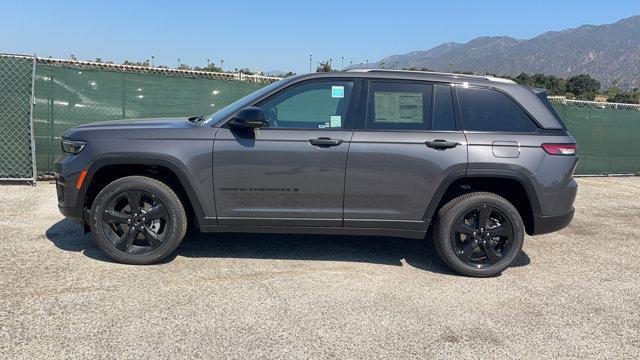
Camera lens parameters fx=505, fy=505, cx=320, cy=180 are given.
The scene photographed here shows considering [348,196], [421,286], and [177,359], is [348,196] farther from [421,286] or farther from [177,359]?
[177,359]

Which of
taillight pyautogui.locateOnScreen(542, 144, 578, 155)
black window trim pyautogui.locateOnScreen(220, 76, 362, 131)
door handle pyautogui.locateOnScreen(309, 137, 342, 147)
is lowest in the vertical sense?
taillight pyautogui.locateOnScreen(542, 144, 578, 155)

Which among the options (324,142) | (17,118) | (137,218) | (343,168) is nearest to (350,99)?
(324,142)

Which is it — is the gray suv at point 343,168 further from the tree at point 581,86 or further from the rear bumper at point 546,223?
the tree at point 581,86

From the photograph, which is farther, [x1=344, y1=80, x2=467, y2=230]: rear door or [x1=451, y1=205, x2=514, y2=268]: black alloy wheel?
[x1=451, y1=205, x2=514, y2=268]: black alloy wheel

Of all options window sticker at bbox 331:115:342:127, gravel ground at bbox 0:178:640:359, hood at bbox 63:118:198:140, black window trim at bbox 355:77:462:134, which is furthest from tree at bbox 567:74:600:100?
hood at bbox 63:118:198:140

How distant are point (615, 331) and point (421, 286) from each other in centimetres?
143

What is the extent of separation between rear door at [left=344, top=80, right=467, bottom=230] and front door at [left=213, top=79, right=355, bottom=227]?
15 centimetres

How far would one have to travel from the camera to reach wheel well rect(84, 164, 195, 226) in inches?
178

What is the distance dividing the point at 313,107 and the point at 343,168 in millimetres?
668

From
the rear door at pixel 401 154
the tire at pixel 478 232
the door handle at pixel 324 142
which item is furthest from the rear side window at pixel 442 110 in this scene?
the door handle at pixel 324 142

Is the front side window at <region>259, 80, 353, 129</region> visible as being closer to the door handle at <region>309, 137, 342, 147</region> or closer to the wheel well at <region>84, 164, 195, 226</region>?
the door handle at <region>309, 137, 342, 147</region>

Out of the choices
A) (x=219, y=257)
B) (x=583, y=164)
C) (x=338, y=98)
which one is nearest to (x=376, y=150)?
(x=338, y=98)

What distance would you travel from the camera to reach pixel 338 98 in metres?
4.55

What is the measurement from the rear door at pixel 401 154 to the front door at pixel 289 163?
5.8 inches
